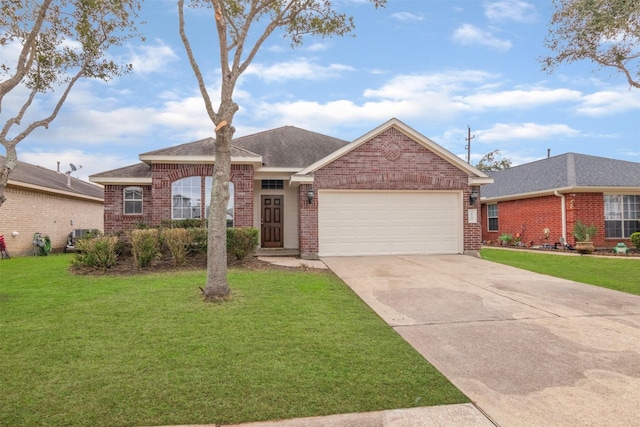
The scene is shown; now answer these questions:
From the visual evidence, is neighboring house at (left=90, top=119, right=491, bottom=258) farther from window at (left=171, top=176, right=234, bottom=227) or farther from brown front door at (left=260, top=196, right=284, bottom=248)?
brown front door at (left=260, top=196, right=284, bottom=248)

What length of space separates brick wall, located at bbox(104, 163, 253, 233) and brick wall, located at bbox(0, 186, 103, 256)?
16.3 feet

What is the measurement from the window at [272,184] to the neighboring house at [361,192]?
3.29ft

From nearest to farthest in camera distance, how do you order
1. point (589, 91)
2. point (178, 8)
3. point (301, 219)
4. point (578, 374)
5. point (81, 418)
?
point (81, 418), point (578, 374), point (178, 8), point (301, 219), point (589, 91)

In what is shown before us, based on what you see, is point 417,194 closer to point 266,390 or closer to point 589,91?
point 589,91

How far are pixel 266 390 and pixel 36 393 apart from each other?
1.95 metres

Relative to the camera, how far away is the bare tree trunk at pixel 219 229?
6.50 metres

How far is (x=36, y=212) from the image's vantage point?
56.6 ft

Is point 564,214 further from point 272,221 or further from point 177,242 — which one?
point 177,242

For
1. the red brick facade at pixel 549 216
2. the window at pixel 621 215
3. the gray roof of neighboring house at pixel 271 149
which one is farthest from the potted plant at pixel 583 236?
the gray roof of neighboring house at pixel 271 149

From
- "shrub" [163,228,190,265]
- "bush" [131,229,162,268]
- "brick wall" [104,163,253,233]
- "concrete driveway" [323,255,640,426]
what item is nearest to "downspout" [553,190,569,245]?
"concrete driveway" [323,255,640,426]

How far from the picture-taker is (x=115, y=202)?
14.1 m

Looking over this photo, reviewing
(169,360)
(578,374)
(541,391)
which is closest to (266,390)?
(169,360)

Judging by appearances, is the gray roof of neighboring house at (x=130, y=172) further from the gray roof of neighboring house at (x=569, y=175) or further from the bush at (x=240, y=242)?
the gray roof of neighboring house at (x=569, y=175)

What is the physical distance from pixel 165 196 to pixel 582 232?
16351 mm
